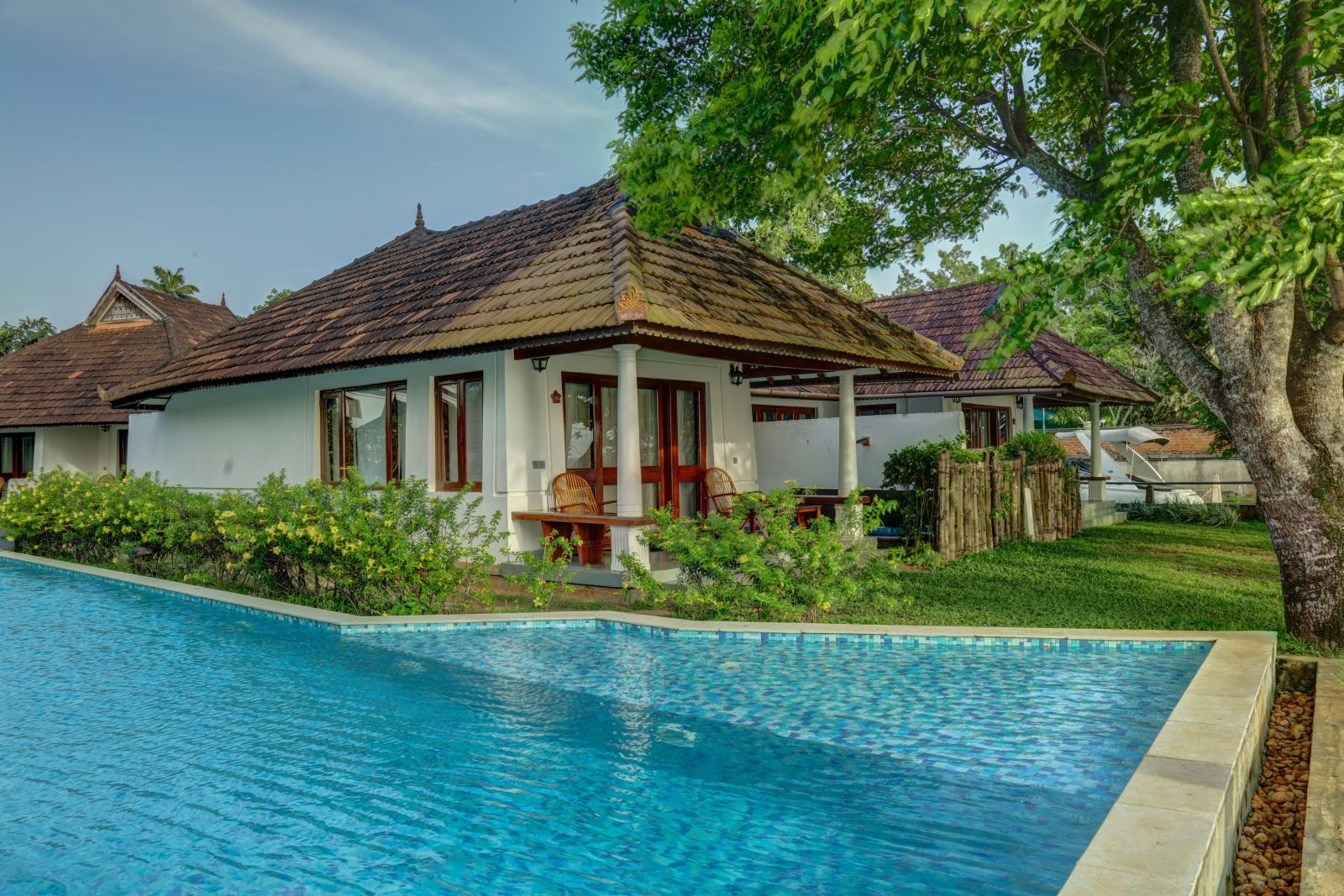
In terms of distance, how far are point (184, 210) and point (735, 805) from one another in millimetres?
32171

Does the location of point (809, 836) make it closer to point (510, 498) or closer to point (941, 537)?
point (510, 498)

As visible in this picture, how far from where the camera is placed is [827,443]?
15.9 metres

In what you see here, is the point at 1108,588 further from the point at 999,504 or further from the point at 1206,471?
the point at 1206,471

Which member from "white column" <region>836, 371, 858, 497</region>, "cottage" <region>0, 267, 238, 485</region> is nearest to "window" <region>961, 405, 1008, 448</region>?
"white column" <region>836, 371, 858, 497</region>

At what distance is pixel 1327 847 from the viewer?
3.81 metres

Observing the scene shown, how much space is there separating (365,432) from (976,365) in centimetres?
1308

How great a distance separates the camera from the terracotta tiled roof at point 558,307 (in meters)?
11.0

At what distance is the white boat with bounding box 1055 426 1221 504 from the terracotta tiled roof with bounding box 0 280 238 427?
2789 cm

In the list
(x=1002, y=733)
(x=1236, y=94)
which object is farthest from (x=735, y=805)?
(x=1236, y=94)

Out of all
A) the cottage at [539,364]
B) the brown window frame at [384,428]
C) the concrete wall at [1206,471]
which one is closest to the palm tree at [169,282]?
the cottage at [539,364]

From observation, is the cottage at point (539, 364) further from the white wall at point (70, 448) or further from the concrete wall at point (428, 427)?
the white wall at point (70, 448)

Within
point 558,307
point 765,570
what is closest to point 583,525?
point 558,307

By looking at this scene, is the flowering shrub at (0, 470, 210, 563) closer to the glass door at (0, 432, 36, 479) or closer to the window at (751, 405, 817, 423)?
the window at (751, 405, 817, 423)

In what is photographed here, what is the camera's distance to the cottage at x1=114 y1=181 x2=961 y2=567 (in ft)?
37.0
